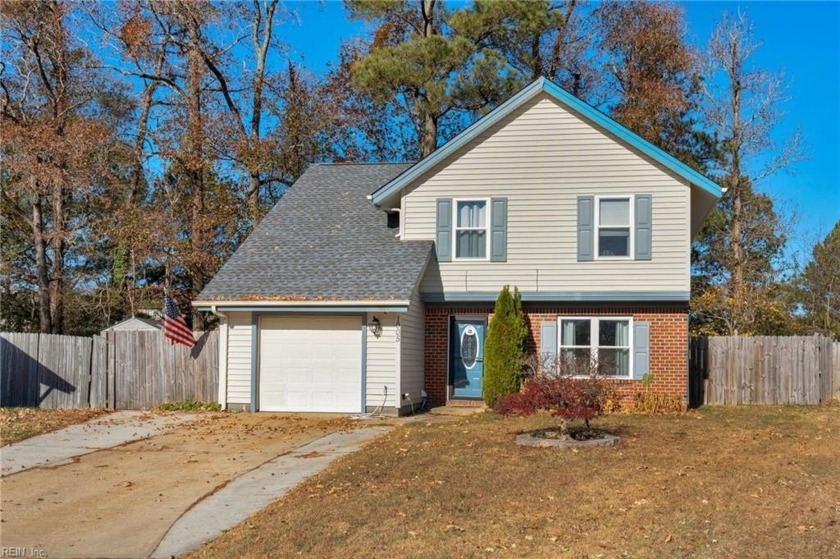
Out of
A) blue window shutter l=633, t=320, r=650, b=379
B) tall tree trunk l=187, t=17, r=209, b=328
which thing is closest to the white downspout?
blue window shutter l=633, t=320, r=650, b=379

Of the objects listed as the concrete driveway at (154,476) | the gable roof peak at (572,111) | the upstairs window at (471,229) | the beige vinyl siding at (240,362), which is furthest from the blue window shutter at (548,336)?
the beige vinyl siding at (240,362)

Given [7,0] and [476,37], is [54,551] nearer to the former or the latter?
[7,0]

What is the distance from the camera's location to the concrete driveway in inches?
304

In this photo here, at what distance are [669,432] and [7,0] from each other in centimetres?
2311

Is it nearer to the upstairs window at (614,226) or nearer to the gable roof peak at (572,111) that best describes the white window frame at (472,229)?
the gable roof peak at (572,111)

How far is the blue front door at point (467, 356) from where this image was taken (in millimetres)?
18031

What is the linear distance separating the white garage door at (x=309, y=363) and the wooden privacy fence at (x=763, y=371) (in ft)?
26.1

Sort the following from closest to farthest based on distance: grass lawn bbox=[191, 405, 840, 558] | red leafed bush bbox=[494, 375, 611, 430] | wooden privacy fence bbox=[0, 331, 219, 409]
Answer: grass lawn bbox=[191, 405, 840, 558], red leafed bush bbox=[494, 375, 611, 430], wooden privacy fence bbox=[0, 331, 219, 409]

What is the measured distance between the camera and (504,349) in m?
17.0

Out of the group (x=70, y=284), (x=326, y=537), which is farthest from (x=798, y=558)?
(x=70, y=284)

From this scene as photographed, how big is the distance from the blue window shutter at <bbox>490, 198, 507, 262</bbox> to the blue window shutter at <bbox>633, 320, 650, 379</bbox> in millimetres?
3228

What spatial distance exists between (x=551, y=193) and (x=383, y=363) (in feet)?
17.2

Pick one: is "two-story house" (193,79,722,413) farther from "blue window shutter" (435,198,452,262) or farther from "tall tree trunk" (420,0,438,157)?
"tall tree trunk" (420,0,438,157)

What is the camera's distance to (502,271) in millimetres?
17766
